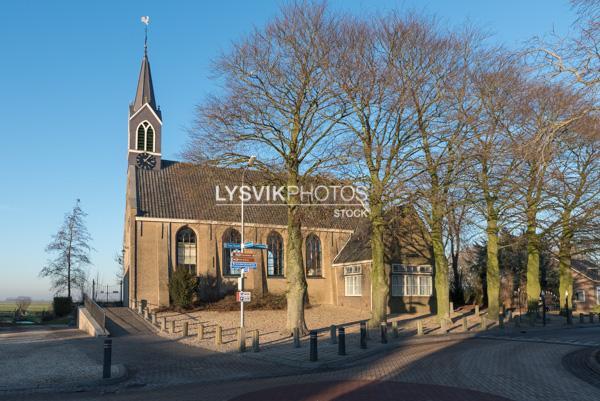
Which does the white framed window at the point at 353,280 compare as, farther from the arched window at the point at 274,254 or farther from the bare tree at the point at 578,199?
the bare tree at the point at 578,199

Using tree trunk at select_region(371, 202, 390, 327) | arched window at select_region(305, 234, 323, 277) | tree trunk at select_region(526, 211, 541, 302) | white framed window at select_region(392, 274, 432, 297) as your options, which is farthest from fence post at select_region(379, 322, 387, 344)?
arched window at select_region(305, 234, 323, 277)

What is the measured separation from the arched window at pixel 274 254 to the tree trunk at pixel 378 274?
58.0 feet

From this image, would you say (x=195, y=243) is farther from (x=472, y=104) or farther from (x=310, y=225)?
(x=472, y=104)

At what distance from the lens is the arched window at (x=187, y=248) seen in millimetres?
38656

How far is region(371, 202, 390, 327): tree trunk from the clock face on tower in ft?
77.3

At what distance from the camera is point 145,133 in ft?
142

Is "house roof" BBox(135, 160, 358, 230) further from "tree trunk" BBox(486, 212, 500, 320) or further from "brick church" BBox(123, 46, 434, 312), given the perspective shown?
"tree trunk" BBox(486, 212, 500, 320)

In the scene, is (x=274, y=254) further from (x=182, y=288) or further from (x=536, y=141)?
(x=536, y=141)

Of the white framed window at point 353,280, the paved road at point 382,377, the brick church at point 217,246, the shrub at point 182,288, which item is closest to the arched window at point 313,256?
the brick church at point 217,246

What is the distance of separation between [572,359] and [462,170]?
32.1 feet

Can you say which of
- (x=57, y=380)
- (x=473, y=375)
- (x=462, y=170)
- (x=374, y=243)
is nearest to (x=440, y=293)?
(x=374, y=243)

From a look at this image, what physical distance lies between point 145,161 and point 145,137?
2164 millimetres

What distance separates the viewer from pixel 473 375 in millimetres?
12867

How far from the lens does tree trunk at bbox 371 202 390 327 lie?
2427 cm
